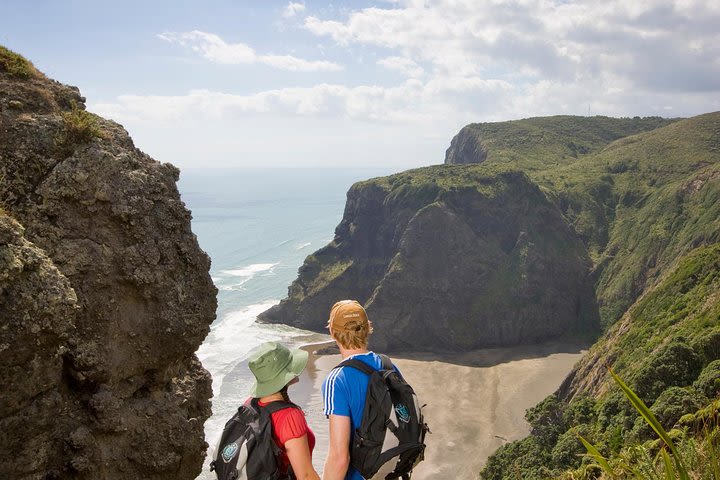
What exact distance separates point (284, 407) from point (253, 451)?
1.25 ft

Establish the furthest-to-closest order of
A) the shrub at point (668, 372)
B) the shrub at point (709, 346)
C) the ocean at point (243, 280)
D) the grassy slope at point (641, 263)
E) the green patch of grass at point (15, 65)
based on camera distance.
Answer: the ocean at point (243, 280), the grassy slope at point (641, 263), the shrub at point (668, 372), the shrub at point (709, 346), the green patch of grass at point (15, 65)

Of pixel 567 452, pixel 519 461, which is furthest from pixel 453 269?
pixel 567 452

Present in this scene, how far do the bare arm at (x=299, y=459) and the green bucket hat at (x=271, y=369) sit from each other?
44cm

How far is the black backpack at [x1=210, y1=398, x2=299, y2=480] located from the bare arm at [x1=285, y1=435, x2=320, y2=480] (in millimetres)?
132

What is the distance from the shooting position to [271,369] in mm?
4613

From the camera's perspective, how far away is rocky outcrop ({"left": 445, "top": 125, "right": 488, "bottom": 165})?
118 metres

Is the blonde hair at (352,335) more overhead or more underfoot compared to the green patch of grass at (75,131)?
more underfoot

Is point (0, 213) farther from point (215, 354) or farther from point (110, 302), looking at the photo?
point (215, 354)

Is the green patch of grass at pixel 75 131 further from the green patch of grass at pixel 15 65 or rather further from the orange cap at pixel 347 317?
the orange cap at pixel 347 317

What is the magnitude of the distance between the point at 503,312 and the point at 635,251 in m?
20.0

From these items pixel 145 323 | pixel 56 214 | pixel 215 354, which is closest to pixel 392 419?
pixel 145 323

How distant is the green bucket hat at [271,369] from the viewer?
4.57m

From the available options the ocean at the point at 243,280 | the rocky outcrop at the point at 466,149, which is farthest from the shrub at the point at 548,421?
the rocky outcrop at the point at 466,149

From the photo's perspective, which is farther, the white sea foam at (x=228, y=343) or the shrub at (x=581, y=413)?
the white sea foam at (x=228, y=343)
